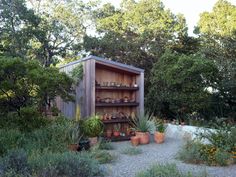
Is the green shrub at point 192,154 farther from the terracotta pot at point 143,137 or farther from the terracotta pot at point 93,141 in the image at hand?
the terracotta pot at point 93,141

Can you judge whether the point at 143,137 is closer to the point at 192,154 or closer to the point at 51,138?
the point at 192,154

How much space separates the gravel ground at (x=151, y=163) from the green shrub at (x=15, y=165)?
1.44 meters

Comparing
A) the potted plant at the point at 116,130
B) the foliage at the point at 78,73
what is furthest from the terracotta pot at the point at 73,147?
the foliage at the point at 78,73

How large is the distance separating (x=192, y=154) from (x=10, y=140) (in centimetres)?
383

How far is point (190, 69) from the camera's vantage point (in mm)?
9453

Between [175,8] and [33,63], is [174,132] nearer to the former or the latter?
[33,63]

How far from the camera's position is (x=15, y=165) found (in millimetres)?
4266

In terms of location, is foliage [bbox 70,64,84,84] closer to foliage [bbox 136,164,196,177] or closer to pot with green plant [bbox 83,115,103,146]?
pot with green plant [bbox 83,115,103,146]

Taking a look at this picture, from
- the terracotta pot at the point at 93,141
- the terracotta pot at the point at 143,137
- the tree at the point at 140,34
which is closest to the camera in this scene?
the terracotta pot at the point at 93,141

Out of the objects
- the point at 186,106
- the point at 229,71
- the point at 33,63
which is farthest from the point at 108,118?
the point at 229,71

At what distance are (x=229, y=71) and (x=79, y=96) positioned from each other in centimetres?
574

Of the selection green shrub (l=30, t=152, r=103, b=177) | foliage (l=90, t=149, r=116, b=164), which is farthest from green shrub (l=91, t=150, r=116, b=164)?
green shrub (l=30, t=152, r=103, b=177)

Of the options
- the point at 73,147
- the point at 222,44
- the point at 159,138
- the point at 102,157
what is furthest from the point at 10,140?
the point at 222,44

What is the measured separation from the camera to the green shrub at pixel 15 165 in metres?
3.99
